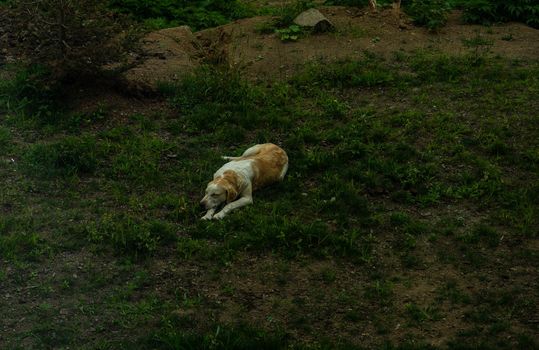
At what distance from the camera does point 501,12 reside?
1273 centimetres

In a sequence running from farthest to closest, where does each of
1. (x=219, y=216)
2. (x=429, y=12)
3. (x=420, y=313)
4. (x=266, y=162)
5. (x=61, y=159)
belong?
(x=429, y=12) → (x=61, y=159) → (x=266, y=162) → (x=219, y=216) → (x=420, y=313)

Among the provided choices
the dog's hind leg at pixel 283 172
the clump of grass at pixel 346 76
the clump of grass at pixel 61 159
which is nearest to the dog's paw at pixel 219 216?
the dog's hind leg at pixel 283 172

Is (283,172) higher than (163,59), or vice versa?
(163,59)

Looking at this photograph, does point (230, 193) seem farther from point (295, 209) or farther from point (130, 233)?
point (130, 233)

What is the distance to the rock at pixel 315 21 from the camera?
12055mm

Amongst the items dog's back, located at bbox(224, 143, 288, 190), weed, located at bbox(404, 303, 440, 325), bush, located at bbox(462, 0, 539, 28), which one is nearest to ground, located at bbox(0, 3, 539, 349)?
weed, located at bbox(404, 303, 440, 325)

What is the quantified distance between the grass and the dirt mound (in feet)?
1.68

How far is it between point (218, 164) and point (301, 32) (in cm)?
386

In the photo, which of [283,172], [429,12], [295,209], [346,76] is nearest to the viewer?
[295,209]

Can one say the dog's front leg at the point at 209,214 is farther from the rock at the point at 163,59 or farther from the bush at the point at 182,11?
the bush at the point at 182,11

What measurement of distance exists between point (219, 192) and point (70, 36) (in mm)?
3388

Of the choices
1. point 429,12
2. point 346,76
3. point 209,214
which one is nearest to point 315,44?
point 346,76

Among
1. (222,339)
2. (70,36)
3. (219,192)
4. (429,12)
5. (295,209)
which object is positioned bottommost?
(295,209)

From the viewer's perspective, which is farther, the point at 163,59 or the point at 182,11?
the point at 182,11
